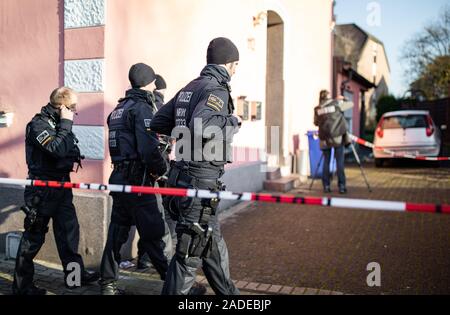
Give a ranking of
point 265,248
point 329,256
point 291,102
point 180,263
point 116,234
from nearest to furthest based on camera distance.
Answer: point 180,263
point 116,234
point 329,256
point 265,248
point 291,102

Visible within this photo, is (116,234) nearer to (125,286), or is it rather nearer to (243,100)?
(125,286)

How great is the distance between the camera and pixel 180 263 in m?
2.91

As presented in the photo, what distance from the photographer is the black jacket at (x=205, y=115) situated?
289cm

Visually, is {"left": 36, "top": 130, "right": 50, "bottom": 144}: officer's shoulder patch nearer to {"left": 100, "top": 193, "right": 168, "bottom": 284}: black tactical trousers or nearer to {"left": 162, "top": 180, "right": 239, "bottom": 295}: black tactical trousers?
{"left": 100, "top": 193, "right": 168, "bottom": 284}: black tactical trousers

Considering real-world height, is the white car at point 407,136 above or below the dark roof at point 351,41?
below

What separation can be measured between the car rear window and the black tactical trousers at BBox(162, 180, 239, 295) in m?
10.9

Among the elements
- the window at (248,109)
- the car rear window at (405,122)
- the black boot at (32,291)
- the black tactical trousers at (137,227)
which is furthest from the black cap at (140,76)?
the car rear window at (405,122)

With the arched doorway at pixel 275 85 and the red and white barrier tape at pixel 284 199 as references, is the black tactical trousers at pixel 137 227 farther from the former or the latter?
the arched doorway at pixel 275 85

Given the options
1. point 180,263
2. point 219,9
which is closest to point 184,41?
point 219,9

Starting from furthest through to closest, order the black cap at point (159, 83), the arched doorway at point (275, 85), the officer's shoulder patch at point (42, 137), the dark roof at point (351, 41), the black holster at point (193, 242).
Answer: the dark roof at point (351, 41), the arched doorway at point (275, 85), the black cap at point (159, 83), the officer's shoulder patch at point (42, 137), the black holster at point (193, 242)

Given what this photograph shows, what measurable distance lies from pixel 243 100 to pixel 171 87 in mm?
1960

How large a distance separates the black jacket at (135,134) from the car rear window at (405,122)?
1066 cm

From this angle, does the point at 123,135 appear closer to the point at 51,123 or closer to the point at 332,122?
the point at 51,123

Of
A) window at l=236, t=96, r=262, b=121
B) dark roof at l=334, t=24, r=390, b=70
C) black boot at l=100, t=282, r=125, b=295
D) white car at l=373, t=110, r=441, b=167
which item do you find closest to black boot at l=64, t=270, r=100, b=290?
black boot at l=100, t=282, r=125, b=295
